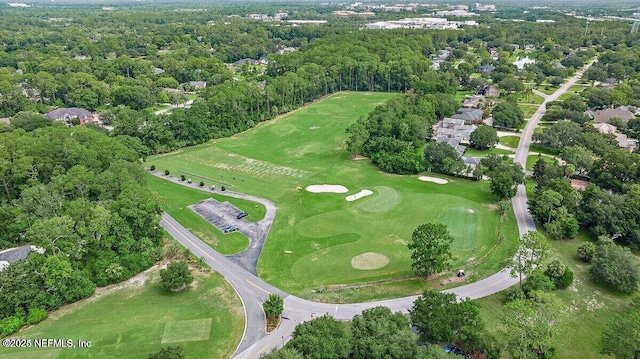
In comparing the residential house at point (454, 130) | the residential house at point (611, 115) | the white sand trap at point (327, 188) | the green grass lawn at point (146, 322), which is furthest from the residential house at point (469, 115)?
the green grass lawn at point (146, 322)

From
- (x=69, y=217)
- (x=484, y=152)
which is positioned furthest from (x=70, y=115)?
(x=484, y=152)

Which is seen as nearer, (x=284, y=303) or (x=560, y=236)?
(x=284, y=303)

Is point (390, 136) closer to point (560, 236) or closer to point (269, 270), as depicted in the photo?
point (560, 236)

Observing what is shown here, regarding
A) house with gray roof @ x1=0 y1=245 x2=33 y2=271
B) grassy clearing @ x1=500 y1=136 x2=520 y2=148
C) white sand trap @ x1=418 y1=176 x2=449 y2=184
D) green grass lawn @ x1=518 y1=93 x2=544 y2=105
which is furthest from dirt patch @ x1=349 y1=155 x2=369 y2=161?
green grass lawn @ x1=518 y1=93 x2=544 y2=105


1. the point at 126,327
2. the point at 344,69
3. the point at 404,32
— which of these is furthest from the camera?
the point at 404,32

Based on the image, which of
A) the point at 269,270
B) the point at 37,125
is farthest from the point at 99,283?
the point at 37,125

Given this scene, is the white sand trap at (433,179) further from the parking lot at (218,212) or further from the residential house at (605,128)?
the residential house at (605,128)
